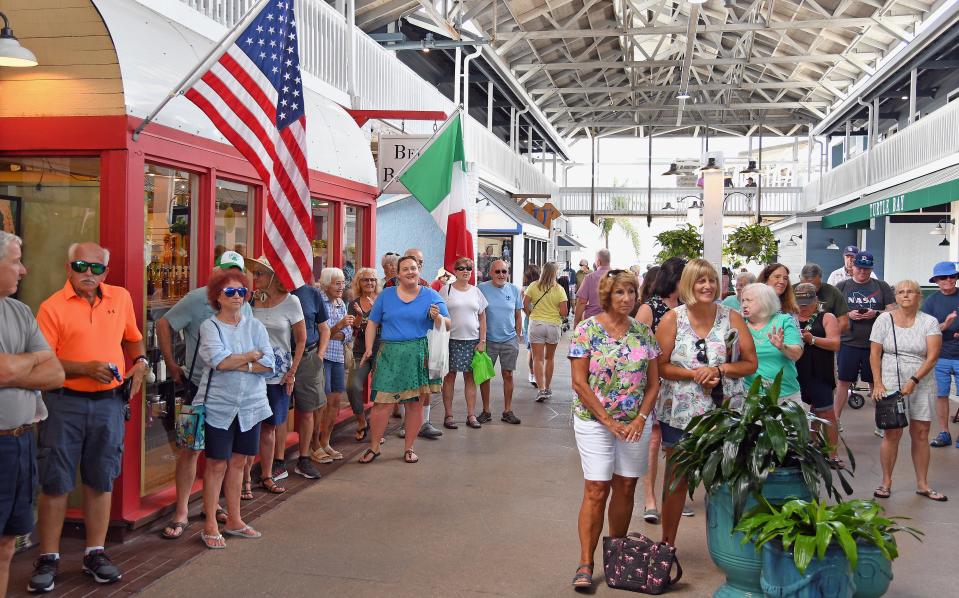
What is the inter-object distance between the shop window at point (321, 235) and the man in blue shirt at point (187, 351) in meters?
3.31

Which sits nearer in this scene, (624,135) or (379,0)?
(379,0)

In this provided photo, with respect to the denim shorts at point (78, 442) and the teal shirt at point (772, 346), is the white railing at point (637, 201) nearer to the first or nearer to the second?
the teal shirt at point (772, 346)

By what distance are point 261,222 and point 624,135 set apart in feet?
122

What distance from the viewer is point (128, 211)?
18.1 feet

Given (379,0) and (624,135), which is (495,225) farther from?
(624,135)

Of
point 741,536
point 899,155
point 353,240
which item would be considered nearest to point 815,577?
point 741,536

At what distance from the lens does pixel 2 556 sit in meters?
3.96

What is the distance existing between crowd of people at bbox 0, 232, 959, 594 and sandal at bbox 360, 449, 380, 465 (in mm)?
15

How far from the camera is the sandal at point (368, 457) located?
25.8 feet

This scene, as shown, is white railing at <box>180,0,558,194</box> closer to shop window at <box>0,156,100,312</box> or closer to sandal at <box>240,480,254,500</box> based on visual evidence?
shop window at <box>0,156,100,312</box>

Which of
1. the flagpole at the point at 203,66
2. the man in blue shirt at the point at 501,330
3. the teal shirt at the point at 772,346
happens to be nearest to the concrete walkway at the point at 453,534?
the teal shirt at the point at 772,346

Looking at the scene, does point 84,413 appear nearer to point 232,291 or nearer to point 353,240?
point 232,291

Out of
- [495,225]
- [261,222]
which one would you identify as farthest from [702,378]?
[495,225]

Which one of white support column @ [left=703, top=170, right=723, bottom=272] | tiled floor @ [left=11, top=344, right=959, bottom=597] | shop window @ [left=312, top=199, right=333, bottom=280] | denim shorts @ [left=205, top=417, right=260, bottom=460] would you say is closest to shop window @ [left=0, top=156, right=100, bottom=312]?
denim shorts @ [left=205, top=417, right=260, bottom=460]
